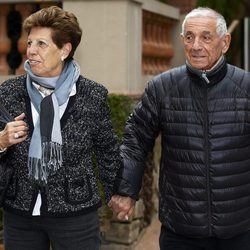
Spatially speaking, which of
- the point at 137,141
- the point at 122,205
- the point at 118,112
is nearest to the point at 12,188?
the point at 122,205

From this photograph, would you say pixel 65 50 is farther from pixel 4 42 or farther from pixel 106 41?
pixel 4 42

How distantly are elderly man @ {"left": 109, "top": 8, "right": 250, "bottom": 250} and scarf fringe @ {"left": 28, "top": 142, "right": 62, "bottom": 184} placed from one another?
587 mm

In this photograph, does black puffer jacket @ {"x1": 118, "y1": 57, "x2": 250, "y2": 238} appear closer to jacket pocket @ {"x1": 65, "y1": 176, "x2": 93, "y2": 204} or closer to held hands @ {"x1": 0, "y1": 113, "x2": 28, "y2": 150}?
jacket pocket @ {"x1": 65, "y1": 176, "x2": 93, "y2": 204}

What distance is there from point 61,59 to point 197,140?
0.81 m

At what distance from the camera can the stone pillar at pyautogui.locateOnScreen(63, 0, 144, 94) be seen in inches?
203

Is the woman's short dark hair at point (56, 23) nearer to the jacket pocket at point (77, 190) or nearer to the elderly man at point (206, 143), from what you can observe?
the elderly man at point (206, 143)

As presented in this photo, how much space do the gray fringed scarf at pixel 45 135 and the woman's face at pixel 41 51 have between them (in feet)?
0.15

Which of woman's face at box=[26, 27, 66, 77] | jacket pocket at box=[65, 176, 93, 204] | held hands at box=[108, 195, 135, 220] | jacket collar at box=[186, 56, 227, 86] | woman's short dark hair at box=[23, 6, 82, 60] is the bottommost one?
held hands at box=[108, 195, 135, 220]

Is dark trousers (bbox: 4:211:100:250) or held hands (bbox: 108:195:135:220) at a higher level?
held hands (bbox: 108:195:135:220)

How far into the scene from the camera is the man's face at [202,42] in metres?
3.21

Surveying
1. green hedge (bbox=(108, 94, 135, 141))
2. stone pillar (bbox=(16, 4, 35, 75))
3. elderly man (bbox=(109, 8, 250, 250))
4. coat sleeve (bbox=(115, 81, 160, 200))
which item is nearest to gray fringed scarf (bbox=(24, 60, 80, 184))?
coat sleeve (bbox=(115, 81, 160, 200))

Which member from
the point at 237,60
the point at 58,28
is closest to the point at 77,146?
the point at 58,28

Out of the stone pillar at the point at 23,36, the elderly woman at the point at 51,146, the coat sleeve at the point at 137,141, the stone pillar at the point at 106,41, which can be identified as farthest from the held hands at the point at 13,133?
the stone pillar at the point at 23,36

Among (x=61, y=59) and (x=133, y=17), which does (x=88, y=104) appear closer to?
(x=61, y=59)
